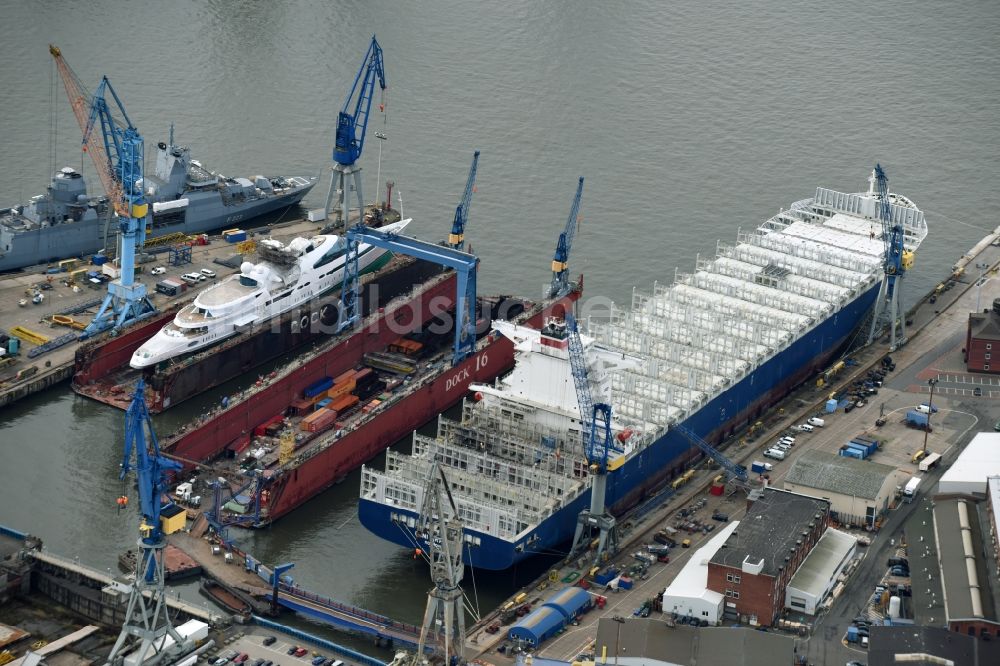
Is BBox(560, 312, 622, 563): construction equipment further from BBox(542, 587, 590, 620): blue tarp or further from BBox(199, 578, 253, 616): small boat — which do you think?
BBox(199, 578, 253, 616): small boat

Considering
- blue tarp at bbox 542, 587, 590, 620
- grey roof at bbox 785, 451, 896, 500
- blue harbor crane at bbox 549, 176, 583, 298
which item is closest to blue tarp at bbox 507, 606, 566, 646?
blue tarp at bbox 542, 587, 590, 620

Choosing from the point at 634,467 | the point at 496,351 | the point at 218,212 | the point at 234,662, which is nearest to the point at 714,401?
the point at 634,467

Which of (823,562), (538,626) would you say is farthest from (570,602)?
(823,562)

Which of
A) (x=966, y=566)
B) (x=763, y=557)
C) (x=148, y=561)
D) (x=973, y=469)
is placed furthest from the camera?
(x=973, y=469)

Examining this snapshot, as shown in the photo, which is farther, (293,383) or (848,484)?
(293,383)

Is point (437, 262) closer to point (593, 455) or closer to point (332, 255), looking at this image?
point (332, 255)

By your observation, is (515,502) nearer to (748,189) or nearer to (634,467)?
(634,467)
